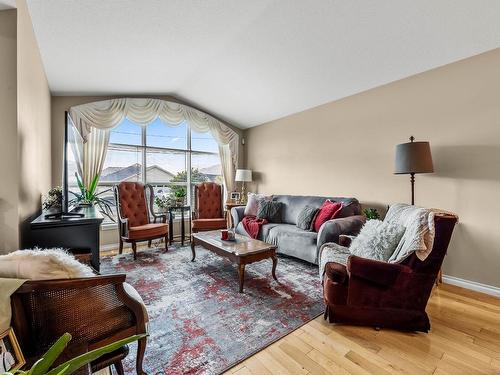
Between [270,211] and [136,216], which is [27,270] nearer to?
[136,216]

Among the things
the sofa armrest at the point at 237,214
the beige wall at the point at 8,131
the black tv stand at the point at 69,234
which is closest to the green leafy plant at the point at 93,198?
the black tv stand at the point at 69,234

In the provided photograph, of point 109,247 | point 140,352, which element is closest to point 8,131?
point 140,352

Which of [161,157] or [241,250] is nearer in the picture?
[241,250]

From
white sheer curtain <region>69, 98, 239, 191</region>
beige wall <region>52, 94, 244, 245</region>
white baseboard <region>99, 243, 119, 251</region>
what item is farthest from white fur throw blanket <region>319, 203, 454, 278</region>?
beige wall <region>52, 94, 244, 245</region>

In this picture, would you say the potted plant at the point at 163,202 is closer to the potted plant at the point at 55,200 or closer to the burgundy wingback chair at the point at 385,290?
the potted plant at the point at 55,200

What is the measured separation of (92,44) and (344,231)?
3.53 meters

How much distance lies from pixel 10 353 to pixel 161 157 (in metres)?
4.26

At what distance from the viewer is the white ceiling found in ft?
7.35

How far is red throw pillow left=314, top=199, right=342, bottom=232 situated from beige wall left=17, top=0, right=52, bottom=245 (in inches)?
121

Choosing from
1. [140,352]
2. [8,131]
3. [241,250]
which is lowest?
[140,352]

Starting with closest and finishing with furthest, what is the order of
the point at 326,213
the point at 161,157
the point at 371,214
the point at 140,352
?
1. the point at 140,352
2. the point at 371,214
3. the point at 326,213
4. the point at 161,157

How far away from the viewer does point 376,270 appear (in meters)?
1.82

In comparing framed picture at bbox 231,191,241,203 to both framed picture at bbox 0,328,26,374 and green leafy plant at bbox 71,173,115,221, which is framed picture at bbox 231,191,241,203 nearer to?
green leafy plant at bbox 71,173,115,221

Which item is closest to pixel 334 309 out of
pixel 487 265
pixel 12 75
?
pixel 487 265
